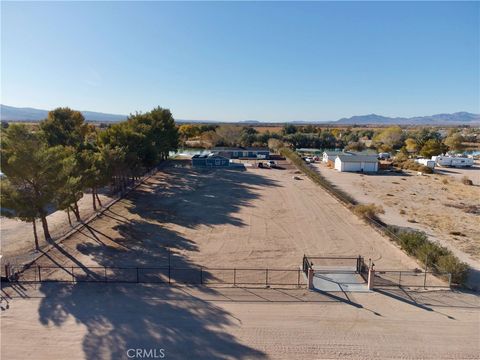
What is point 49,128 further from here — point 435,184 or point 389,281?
point 435,184

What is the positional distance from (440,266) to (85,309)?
65.2ft

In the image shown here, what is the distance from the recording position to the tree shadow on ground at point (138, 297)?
1372cm

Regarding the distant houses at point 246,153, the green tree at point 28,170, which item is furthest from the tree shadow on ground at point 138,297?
the distant houses at point 246,153

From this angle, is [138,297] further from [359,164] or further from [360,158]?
[360,158]

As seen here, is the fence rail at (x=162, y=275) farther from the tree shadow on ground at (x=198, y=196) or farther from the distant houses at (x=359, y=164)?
the distant houses at (x=359, y=164)

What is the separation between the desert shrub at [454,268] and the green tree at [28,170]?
24.6m

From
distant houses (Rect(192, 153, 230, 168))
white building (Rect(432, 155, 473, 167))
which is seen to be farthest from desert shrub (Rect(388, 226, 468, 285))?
white building (Rect(432, 155, 473, 167))

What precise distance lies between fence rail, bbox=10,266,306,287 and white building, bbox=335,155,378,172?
1730 inches

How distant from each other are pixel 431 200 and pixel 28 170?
41.4 metres

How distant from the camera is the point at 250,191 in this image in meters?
43.0

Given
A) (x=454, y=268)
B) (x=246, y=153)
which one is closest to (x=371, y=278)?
(x=454, y=268)

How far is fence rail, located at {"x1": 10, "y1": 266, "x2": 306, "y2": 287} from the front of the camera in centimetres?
1883

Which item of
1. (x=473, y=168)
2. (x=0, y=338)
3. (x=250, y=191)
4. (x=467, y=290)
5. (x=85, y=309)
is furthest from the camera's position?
(x=473, y=168)

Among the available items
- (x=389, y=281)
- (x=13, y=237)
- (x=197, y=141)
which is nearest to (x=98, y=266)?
(x=13, y=237)
